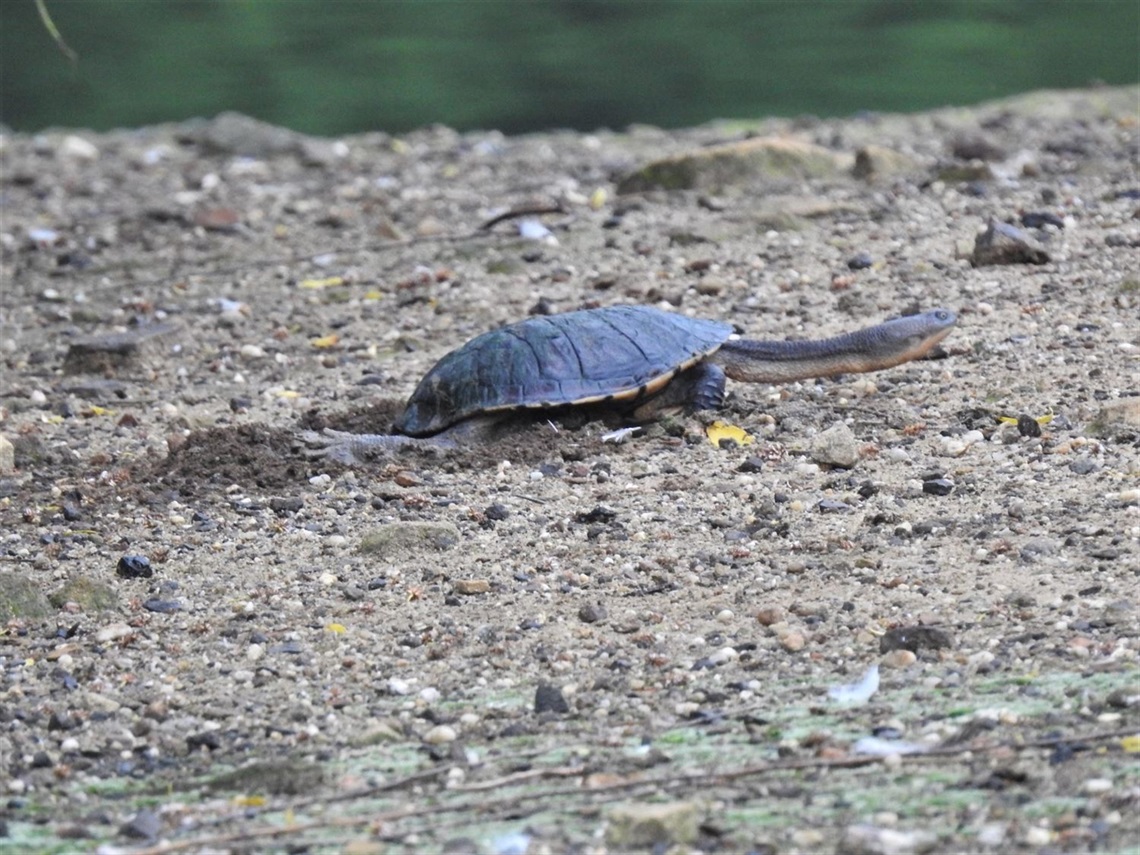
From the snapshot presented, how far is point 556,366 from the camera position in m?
4.61

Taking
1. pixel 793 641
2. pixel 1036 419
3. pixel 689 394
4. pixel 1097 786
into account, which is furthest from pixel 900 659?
pixel 689 394

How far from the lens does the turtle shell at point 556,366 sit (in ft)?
15.1

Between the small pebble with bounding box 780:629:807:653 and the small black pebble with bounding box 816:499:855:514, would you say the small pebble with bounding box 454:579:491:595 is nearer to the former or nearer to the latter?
the small pebble with bounding box 780:629:807:653

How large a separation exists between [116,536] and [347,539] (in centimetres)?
61

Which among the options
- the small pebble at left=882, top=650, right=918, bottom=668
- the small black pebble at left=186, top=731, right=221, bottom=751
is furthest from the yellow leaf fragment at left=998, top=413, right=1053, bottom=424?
the small black pebble at left=186, top=731, right=221, bottom=751

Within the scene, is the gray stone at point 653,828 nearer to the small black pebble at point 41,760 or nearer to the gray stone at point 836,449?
the small black pebble at point 41,760

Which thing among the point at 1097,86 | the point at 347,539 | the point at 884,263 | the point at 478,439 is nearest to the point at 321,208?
the point at 884,263

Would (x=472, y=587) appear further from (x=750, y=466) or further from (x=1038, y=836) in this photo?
(x=1038, y=836)

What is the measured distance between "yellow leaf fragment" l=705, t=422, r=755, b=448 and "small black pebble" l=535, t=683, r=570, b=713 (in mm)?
1538

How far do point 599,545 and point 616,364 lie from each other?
2.69 ft

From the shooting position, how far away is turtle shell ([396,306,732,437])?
4.59m

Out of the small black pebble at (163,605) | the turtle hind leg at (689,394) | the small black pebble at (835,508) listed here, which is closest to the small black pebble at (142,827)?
the small black pebble at (163,605)

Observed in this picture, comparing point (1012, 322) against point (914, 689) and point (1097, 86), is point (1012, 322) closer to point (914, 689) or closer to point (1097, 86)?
point (914, 689)

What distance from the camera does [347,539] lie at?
4.11m
